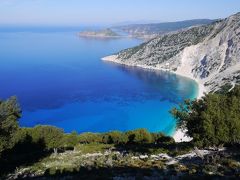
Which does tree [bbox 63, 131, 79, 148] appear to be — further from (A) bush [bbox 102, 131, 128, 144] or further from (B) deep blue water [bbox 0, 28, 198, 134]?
(B) deep blue water [bbox 0, 28, 198, 134]

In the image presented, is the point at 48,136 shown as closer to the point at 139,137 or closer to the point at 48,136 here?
the point at 48,136

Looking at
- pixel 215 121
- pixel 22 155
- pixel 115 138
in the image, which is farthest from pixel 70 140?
pixel 215 121

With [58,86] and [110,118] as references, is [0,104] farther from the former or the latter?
[58,86]

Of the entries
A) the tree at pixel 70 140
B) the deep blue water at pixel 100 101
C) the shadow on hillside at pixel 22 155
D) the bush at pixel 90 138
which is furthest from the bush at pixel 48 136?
the deep blue water at pixel 100 101

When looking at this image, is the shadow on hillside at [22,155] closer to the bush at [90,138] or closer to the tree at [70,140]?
the tree at [70,140]

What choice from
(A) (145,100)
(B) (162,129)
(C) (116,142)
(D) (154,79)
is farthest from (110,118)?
(D) (154,79)

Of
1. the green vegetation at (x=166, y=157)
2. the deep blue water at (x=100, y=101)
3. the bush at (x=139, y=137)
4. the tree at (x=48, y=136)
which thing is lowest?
the deep blue water at (x=100, y=101)
